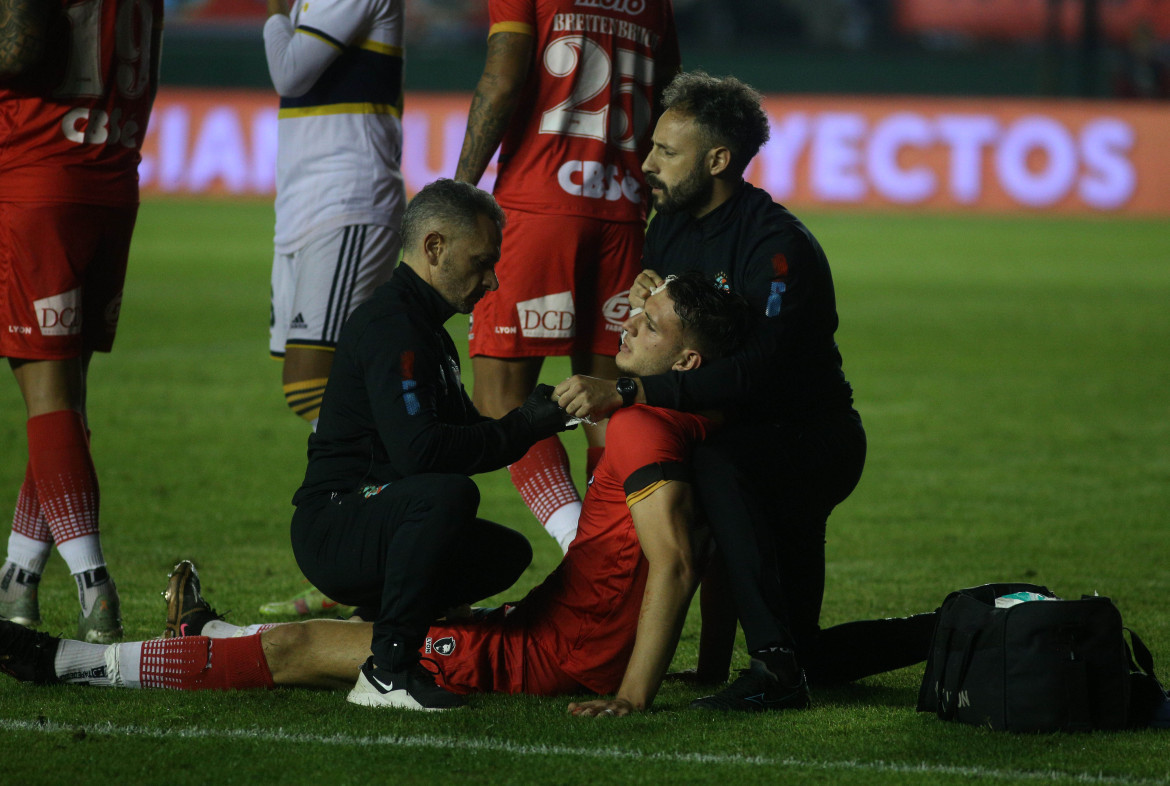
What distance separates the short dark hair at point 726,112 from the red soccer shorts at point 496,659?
1442 mm

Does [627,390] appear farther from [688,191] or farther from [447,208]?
[688,191]

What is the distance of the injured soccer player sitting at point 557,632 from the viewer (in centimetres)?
379

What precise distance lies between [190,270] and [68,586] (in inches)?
472

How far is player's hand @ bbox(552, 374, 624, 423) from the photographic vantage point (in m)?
3.78

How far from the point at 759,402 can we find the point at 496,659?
976 millimetres

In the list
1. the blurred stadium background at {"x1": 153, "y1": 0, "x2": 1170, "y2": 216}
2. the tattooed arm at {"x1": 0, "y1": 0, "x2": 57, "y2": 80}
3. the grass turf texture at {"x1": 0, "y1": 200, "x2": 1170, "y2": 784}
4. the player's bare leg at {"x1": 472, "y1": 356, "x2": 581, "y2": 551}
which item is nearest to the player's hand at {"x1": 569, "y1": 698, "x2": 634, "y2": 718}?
the grass turf texture at {"x1": 0, "y1": 200, "x2": 1170, "y2": 784}

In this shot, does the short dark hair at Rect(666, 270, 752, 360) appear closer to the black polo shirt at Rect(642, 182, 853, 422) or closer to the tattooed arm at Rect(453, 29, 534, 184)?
the black polo shirt at Rect(642, 182, 853, 422)

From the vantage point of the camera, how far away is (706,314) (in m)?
3.95

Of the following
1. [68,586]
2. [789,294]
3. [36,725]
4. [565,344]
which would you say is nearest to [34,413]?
[68,586]

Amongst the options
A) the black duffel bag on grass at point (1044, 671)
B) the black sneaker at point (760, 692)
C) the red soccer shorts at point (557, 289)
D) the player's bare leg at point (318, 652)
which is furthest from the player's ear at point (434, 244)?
the black duffel bag on grass at point (1044, 671)

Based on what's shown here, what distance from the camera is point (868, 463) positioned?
8.14 metres

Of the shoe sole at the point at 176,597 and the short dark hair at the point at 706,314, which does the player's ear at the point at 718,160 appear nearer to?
the short dark hair at the point at 706,314

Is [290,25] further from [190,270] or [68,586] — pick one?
[190,270]

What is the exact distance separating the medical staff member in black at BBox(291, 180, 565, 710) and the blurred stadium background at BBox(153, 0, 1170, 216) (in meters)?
16.3
